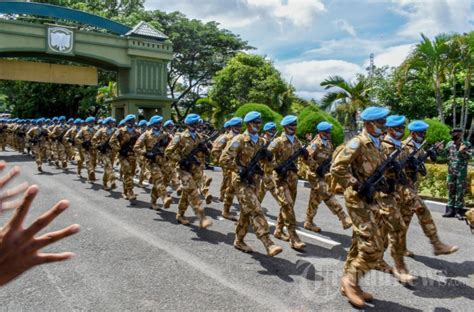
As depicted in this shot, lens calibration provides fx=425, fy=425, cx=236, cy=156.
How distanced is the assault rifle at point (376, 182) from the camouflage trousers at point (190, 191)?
3240 mm

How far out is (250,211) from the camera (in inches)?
224

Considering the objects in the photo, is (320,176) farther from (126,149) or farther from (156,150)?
(126,149)

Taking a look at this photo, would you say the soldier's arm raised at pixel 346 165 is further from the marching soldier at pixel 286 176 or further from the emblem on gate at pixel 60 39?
the emblem on gate at pixel 60 39

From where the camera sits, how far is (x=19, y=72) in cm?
2236

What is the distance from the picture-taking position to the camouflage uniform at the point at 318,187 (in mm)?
7055

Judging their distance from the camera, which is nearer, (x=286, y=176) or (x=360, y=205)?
(x=360, y=205)

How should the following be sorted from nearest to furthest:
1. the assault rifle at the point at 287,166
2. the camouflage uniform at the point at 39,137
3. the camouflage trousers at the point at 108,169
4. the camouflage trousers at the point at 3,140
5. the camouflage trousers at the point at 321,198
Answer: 1. the assault rifle at the point at 287,166
2. the camouflage trousers at the point at 321,198
3. the camouflage trousers at the point at 108,169
4. the camouflage uniform at the point at 39,137
5. the camouflage trousers at the point at 3,140

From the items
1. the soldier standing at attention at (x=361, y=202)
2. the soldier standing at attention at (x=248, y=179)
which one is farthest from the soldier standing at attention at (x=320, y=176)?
the soldier standing at attention at (x=361, y=202)

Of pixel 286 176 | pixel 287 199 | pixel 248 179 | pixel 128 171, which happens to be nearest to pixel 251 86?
pixel 128 171

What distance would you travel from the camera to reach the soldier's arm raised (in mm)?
4371

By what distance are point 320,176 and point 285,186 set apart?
3.27 feet

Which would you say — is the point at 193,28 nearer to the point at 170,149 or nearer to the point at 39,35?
the point at 39,35

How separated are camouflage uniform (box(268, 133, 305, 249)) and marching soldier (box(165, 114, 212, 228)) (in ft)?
4.31

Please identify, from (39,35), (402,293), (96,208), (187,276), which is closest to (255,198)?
(187,276)
